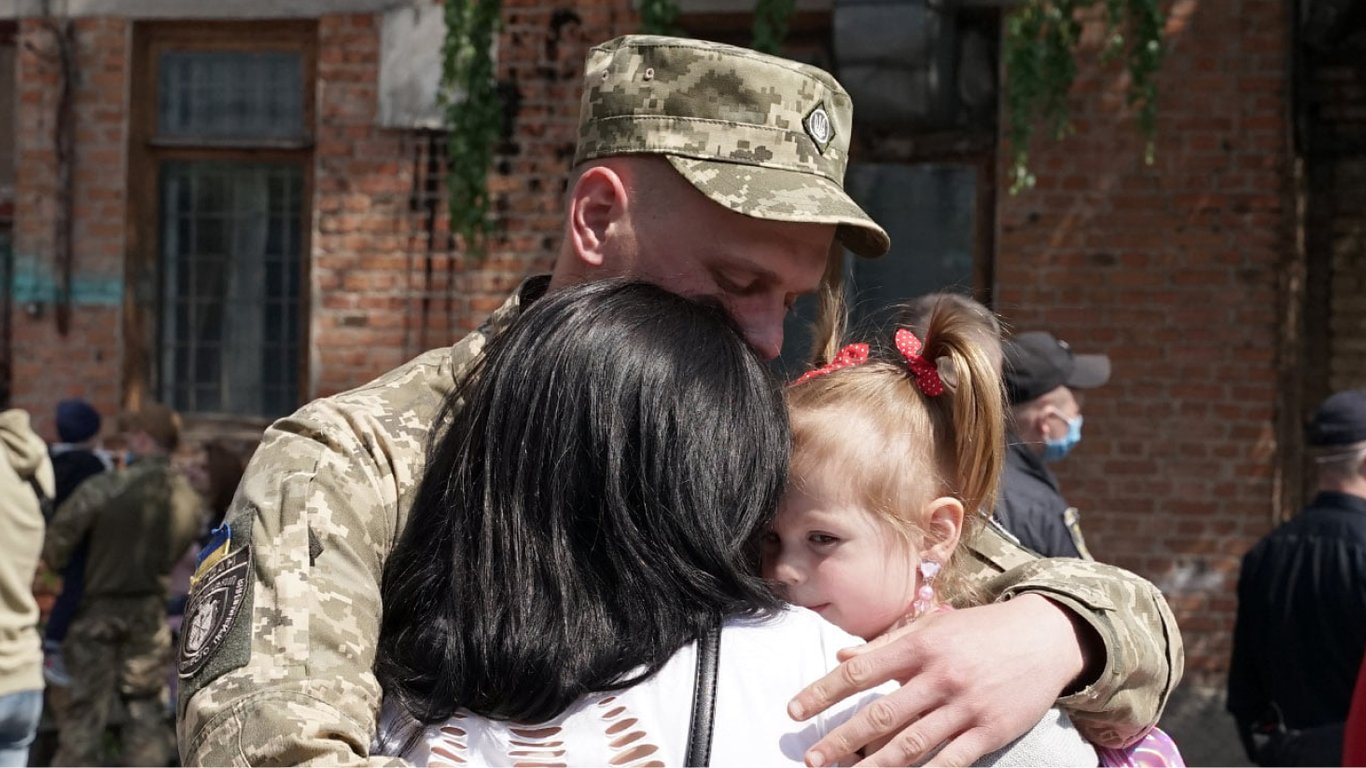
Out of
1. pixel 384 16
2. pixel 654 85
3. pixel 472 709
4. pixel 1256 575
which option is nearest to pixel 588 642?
pixel 472 709

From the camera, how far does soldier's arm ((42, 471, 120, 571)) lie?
20.9ft

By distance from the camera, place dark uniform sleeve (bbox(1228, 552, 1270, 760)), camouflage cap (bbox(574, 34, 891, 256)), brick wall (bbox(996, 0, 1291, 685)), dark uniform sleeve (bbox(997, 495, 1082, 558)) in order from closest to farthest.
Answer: camouflage cap (bbox(574, 34, 891, 256)), dark uniform sleeve (bbox(997, 495, 1082, 558)), dark uniform sleeve (bbox(1228, 552, 1270, 760)), brick wall (bbox(996, 0, 1291, 685))

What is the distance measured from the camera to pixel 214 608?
56.3 inches

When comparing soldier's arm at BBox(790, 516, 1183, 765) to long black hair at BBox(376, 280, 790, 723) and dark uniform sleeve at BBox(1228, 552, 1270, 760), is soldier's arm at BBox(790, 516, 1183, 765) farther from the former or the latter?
dark uniform sleeve at BBox(1228, 552, 1270, 760)

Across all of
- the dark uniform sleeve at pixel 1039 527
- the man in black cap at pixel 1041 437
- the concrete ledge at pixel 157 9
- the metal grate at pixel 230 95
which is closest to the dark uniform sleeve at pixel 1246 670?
the man in black cap at pixel 1041 437

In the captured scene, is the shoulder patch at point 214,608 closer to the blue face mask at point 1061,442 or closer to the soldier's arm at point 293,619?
the soldier's arm at point 293,619


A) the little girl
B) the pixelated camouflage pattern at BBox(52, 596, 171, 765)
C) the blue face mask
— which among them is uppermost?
the little girl

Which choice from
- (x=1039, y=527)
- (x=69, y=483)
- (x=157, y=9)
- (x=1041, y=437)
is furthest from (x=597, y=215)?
(x=157, y=9)

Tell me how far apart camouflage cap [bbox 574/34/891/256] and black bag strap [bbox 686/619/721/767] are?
634 mm

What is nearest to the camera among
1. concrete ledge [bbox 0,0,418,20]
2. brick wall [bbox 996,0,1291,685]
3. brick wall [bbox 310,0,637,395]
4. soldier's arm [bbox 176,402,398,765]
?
soldier's arm [bbox 176,402,398,765]

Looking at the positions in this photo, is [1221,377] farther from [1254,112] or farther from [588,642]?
[588,642]

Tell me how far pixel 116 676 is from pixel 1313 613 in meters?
5.05

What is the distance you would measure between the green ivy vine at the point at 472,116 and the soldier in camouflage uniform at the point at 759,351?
14.1 feet

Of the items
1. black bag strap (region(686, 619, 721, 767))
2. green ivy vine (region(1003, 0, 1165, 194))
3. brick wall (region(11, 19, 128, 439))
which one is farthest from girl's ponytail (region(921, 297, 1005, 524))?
brick wall (region(11, 19, 128, 439))
